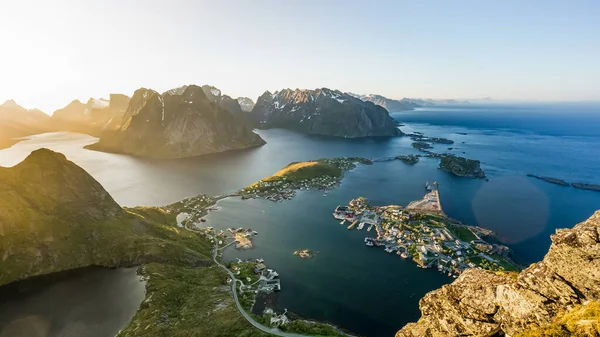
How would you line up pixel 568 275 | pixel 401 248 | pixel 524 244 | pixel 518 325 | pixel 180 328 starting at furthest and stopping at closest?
1. pixel 524 244
2. pixel 401 248
3. pixel 180 328
4. pixel 518 325
5. pixel 568 275

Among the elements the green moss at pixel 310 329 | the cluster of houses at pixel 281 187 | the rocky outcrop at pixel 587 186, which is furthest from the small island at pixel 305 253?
the rocky outcrop at pixel 587 186

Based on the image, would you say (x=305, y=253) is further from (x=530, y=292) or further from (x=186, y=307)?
(x=530, y=292)

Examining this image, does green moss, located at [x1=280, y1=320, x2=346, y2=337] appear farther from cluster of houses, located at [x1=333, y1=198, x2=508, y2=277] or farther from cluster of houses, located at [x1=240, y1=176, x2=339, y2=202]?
cluster of houses, located at [x1=240, y1=176, x2=339, y2=202]

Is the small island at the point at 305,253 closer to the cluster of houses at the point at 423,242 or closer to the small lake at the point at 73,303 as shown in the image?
the cluster of houses at the point at 423,242

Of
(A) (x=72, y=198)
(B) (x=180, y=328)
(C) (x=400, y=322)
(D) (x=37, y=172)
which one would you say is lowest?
(C) (x=400, y=322)

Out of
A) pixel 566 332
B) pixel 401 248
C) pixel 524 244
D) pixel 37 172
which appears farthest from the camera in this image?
pixel 524 244

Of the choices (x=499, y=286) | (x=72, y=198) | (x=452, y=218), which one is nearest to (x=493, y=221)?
(x=452, y=218)

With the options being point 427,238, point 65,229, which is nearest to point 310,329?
point 427,238

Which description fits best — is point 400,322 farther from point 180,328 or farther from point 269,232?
point 269,232
